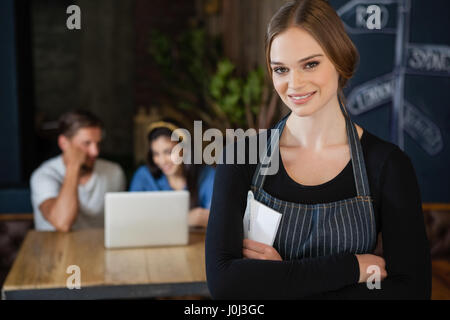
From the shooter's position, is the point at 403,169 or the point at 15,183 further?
the point at 15,183

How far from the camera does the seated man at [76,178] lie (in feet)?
9.35

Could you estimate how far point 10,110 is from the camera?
11.4ft

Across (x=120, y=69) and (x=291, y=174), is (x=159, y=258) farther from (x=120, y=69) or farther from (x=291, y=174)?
(x=120, y=69)

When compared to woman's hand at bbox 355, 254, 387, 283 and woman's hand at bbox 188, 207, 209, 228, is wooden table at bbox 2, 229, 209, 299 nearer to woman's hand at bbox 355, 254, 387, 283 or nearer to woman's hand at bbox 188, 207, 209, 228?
woman's hand at bbox 188, 207, 209, 228

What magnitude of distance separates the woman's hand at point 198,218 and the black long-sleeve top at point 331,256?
150 cm

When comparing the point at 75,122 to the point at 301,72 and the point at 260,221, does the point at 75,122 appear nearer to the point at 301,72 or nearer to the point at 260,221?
the point at 260,221

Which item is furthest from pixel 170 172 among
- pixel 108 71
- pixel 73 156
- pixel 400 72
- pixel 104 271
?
pixel 108 71

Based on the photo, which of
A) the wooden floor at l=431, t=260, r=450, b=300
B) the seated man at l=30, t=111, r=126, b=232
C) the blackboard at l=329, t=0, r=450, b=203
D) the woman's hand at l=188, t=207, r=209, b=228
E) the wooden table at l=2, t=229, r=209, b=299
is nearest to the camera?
the wooden table at l=2, t=229, r=209, b=299

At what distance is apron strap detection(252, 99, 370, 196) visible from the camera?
1188 mm

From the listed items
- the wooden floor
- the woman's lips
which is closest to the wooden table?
the wooden floor

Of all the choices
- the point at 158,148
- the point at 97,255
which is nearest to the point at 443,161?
the point at 158,148

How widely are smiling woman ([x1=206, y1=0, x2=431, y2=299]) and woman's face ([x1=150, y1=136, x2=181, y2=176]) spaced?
178cm

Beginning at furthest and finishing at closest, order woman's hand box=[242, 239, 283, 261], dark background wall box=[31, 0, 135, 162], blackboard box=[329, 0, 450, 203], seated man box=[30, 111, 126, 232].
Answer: dark background wall box=[31, 0, 135, 162] → blackboard box=[329, 0, 450, 203] → seated man box=[30, 111, 126, 232] → woman's hand box=[242, 239, 283, 261]
